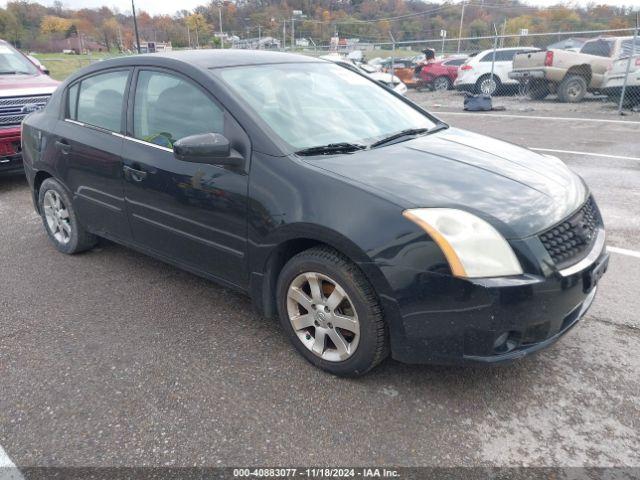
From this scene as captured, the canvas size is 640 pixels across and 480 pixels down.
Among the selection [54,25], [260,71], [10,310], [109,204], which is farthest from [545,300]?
[54,25]

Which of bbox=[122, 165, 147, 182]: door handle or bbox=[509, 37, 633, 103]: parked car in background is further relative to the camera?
bbox=[509, 37, 633, 103]: parked car in background

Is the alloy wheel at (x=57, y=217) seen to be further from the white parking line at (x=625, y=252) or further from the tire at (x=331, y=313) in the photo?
the white parking line at (x=625, y=252)

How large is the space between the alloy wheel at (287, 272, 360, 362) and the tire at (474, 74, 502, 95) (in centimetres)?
1490

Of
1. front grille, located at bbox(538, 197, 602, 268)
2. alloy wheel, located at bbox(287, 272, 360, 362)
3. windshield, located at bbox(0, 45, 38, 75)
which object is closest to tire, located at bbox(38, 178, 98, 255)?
alloy wheel, located at bbox(287, 272, 360, 362)

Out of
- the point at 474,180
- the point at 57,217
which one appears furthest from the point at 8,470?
the point at 57,217

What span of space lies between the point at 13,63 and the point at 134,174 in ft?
19.1

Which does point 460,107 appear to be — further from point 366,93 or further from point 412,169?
point 412,169

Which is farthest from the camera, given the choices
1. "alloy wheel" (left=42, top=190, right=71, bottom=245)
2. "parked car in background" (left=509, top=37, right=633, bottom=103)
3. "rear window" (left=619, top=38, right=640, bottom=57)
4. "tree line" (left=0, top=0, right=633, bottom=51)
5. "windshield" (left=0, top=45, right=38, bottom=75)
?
"tree line" (left=0, top=0, right=633, bottom=51)

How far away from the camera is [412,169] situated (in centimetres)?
260

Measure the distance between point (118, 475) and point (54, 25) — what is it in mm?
67125

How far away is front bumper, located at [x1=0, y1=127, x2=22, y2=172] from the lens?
604cm

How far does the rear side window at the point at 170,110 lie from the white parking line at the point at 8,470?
1815mm

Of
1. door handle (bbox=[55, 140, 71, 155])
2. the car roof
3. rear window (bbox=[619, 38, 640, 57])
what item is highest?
rear window (bbox=[619, 38, 640, 57])

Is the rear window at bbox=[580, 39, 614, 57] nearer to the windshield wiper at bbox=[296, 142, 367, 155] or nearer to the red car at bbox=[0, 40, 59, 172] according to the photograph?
the red car at bbox=[0, 40, 59, 172]
